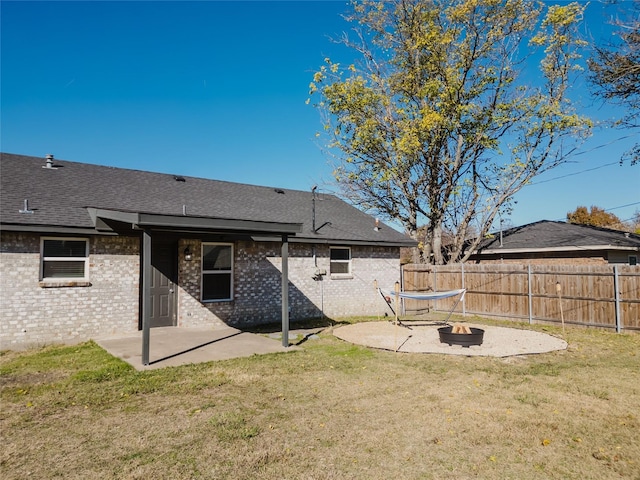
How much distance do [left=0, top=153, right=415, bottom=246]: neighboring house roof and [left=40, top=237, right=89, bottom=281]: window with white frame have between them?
0.52 meters

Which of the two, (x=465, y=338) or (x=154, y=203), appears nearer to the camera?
(x=465, y=338)

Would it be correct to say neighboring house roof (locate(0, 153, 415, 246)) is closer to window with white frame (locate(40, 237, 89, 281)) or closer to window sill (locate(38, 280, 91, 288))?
window with white frame (locate(40, 237, 89, 281))

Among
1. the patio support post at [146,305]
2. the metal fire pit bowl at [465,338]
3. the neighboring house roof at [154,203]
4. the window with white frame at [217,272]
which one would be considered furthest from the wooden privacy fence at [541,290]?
the patio support post at [146,305]

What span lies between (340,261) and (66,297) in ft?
25.9

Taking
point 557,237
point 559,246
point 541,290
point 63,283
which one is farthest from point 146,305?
point 557,237

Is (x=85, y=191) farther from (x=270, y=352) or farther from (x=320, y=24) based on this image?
(x=320, y=24)

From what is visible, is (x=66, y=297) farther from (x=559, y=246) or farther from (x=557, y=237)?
(x=557, y=237)

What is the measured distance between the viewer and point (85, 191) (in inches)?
406

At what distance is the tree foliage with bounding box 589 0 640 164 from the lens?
11.6 m

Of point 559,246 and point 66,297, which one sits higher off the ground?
point 559,246

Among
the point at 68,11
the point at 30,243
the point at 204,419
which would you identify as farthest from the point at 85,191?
the point at 204,419

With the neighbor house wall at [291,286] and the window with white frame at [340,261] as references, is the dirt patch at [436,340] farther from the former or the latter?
the window with white frame at [340,261]

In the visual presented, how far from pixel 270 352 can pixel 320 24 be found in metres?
14.9

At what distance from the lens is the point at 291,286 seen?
1237 cm
